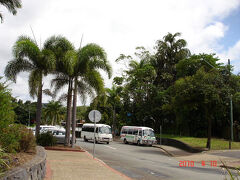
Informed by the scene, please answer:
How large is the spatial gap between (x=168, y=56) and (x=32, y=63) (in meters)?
29.3

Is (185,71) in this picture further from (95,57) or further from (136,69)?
(95,57)

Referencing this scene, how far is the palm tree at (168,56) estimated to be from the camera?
4391 centimetres

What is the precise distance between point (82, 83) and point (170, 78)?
24.2 meters

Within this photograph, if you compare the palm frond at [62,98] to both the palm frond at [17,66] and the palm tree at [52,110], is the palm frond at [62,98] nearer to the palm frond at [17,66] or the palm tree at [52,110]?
the palm frond at [17,66]

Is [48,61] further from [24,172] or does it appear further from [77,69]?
[24,172]

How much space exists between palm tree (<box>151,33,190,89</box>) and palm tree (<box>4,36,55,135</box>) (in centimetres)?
2693

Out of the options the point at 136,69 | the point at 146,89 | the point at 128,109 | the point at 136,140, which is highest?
the point at 136,69

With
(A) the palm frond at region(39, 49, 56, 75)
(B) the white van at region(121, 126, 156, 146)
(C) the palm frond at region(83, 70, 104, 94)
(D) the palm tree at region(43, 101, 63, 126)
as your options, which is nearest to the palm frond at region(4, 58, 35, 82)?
(A) the palm frond at region(39, 49, 56, 75)

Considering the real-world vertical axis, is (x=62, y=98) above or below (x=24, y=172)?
above

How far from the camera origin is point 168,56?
45.2 metres

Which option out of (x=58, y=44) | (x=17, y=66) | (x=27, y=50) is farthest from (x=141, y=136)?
(x=27, y=50)

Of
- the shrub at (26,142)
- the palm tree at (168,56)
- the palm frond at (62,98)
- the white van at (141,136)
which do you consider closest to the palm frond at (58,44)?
the palm frond at (62,98)

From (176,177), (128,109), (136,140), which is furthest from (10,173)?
(128,109)

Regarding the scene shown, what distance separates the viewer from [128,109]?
152ft
